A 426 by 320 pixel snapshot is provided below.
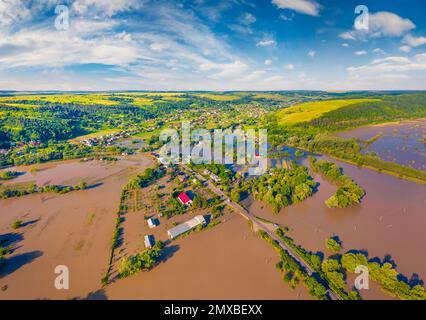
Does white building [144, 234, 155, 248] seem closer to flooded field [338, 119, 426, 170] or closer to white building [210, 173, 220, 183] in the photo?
white building [210, 173, 220, 183]

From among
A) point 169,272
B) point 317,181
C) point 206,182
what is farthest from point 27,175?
point 317,181

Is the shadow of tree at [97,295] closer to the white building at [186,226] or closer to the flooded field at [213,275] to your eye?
the flooded field at [213,275]

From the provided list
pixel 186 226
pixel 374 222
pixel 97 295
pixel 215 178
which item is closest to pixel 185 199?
pixel 186 226

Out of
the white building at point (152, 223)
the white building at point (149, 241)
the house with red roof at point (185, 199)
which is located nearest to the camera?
the white building at point (149, 241)

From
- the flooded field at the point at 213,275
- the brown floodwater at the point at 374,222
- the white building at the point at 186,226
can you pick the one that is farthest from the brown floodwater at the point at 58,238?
the brown floodwater at the point at 374,222

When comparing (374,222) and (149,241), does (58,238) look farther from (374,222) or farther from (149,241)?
(374,222)
